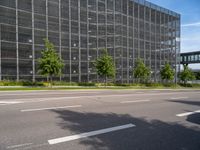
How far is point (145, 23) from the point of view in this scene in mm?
62812

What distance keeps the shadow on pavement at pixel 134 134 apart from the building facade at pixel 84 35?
3509cm

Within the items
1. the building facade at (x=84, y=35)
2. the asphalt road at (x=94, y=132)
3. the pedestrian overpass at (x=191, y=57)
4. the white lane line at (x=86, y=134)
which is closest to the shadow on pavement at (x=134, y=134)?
the asphalt road at (x=94, y=132)

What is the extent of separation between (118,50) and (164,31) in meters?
23.4

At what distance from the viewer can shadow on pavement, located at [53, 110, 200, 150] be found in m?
5.19

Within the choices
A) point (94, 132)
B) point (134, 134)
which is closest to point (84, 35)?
point (94, 132)

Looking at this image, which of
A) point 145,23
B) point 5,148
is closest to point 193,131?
point 5,148

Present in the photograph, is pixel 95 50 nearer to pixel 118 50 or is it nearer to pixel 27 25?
pixel 118 50

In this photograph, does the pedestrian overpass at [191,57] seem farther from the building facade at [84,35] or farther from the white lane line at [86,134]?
the white lane line at [86,134]

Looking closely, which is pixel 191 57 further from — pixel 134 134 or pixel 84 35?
pixel 134 134

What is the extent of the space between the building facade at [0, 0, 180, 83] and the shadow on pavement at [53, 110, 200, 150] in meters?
35.1

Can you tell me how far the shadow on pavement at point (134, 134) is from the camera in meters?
5.19

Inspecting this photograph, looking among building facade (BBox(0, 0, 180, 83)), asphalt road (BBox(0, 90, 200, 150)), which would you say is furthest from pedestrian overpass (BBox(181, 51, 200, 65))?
asphalt road (BBox(0, 90, 200, 150))

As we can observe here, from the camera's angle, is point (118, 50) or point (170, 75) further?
point (118, 50)

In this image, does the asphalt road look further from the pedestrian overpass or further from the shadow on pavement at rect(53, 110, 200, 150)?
the pedestrian overpass
